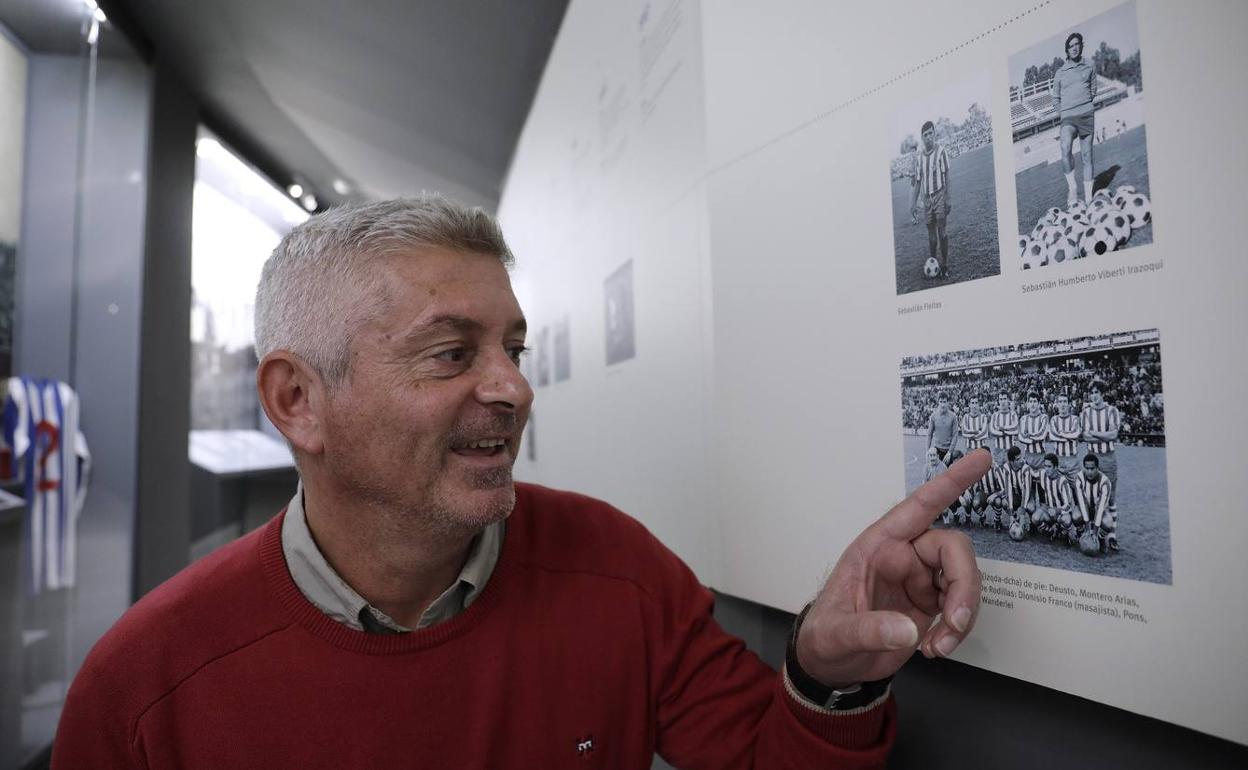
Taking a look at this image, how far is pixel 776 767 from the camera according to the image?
916 mm

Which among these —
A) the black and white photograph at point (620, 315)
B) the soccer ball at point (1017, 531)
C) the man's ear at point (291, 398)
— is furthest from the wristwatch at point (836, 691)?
the black and white photograph at point (620, 315)

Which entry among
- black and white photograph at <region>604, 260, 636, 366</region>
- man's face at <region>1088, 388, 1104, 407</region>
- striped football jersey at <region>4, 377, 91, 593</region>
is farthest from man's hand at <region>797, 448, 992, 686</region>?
striped football jersey at <region>4, 377, 91, 593</region>

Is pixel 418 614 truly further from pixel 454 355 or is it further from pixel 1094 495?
pixel 1094 495

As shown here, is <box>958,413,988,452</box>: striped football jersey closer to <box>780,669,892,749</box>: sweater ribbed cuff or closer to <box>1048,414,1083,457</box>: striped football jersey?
<box>1048,414,1083,457</box>: striped football jersey

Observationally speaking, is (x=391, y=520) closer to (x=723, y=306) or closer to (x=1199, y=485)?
(x=723, y=306)

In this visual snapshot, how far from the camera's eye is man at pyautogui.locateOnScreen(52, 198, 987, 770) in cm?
93

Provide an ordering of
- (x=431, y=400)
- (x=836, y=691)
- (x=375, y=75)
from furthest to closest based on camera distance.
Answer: (x=375, y=75)
(x=431, y=400)
(x=836, y=691)

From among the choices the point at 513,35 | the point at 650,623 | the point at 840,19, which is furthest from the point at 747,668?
the point at 513,35

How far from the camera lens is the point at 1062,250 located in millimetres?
Answer: 664

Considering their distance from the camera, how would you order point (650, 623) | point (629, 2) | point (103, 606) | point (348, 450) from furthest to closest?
1. point (103, 606)
2. point (629, 2)
3. point (650, 623)
4. point (348, 450)

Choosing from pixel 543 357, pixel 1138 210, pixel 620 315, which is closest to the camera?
pixel 1138 210

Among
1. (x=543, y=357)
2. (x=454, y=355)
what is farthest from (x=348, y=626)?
(x=543, y=357)

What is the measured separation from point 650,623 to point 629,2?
1433mm

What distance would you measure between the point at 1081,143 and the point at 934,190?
0.52 ft
